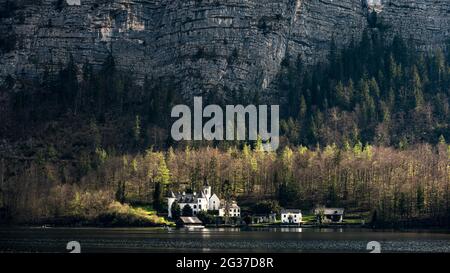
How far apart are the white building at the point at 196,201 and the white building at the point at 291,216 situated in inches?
573

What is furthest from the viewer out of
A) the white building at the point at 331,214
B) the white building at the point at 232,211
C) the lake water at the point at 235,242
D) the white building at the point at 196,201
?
the white building at the point at 196,201

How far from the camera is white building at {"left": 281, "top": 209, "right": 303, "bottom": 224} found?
171 m

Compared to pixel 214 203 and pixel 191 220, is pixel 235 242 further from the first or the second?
pixel 214 203

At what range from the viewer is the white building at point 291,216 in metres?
171

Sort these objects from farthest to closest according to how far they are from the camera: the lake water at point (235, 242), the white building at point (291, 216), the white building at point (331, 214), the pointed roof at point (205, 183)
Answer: the pointed roof at point (205, 183) < the white building at point (291, 216) < the white building at point (331, 214) < the lake water at point (235, 242)

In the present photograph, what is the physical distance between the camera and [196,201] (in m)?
180

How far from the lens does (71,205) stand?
177 m

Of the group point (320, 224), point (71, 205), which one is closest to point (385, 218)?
point (320, 224)

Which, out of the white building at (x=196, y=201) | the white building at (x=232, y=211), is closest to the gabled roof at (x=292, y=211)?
the white building at (x=232, y=211)

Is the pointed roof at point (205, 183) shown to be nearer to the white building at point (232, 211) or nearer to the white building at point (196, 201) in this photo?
the white building at point (196, 201)

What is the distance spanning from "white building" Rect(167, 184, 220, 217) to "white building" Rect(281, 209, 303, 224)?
47.7 feet
